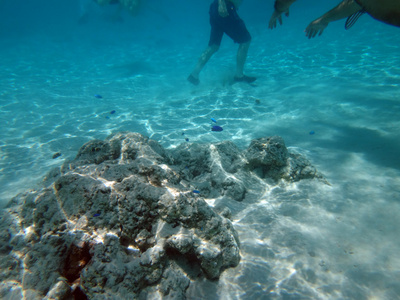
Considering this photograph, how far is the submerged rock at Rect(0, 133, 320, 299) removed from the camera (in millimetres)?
2488

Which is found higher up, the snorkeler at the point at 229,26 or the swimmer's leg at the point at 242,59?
the snorkeler at the point at 229,26

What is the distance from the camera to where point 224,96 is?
11.7 meters

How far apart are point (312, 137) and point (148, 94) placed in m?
11.2

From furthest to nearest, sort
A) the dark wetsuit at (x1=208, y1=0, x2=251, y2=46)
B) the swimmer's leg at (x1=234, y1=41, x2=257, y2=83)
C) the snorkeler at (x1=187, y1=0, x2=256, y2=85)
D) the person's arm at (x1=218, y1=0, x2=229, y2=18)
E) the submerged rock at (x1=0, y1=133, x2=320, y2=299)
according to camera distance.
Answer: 1. the swimmer's leg at (x1=234, y1=41, x2=257, y2=83)
2. the dark wetsuit at (x1=208, y1=0, x2=251, y2=46)
3. the snorkeler at (x1=187, y1=0, x2=256, y2=85)
4. the person's arm at (x1=218, y1=0, x2=229, y2=18)
5. the submerged rock at (x1=0, y1=133, x2=320, y2=299)

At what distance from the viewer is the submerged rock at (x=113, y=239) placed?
2488 mm

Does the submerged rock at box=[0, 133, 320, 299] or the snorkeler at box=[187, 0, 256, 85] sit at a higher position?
the snorkeler at box=[187, 0, 256, 85]

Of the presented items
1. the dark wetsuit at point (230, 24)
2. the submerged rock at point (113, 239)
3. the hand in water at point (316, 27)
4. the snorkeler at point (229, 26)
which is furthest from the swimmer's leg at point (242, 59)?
the submerged rock at point (113, 239)

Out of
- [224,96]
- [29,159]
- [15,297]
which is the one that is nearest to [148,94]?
[224,96]

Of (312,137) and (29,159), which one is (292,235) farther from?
(29,159)

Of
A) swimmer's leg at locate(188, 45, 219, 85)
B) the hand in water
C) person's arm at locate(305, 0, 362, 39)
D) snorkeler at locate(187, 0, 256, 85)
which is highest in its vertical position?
snorkeler at locate(187, 0, 256, 85)

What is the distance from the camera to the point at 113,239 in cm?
270

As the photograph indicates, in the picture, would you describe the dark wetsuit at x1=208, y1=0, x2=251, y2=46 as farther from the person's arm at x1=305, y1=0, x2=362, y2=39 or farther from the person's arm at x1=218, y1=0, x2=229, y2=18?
the person's arm at x1=305, y1=0, x2=362, y2=39

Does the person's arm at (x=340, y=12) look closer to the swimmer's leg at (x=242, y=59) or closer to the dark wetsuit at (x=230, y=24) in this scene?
the dark wetsuit at (x=230, y=24)

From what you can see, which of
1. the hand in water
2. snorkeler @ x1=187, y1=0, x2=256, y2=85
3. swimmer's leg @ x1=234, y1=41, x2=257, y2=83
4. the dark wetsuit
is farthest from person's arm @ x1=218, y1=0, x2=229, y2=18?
the hand in water
